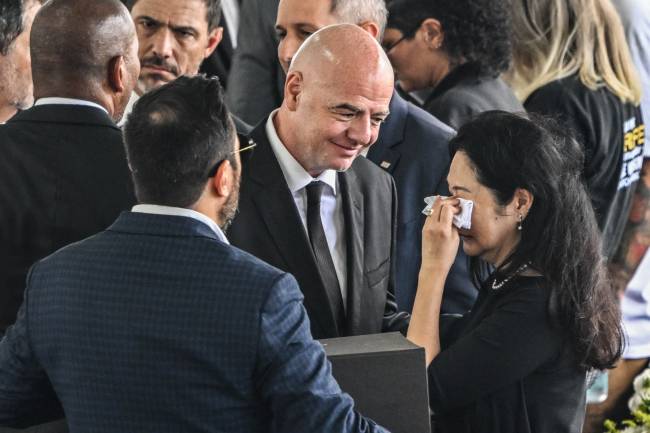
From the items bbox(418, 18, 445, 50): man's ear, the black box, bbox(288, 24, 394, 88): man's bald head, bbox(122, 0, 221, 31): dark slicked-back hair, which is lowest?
the black box

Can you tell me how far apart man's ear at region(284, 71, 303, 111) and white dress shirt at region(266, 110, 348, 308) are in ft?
0.26

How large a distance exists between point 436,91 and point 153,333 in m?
2.36

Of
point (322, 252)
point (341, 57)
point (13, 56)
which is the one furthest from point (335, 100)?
point (13, 56)

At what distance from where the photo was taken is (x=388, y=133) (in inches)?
141

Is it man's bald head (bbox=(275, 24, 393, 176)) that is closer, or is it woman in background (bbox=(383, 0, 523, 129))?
man's bald head (bbox=(275, 24, 393, 176))

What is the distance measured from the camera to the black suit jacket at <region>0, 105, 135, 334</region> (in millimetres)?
2602

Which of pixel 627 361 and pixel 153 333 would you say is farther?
pixel 627 361

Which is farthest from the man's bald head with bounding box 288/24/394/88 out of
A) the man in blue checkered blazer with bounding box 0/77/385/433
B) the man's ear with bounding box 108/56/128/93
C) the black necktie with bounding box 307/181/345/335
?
the man in blue checkered blazer with bounding box 0/77/385/433

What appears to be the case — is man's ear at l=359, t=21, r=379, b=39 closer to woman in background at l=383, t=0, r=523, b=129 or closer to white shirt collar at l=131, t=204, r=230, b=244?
woman in background at l=383, t=0, r=523, b=129

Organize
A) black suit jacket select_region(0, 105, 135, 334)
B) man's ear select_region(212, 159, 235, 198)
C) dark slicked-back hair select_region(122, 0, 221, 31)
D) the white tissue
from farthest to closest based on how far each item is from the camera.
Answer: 1. dark slicked-back hair select_region(122, 0, 221, 31)
2. the white tissue
3. black suit jacket select_region(0, 105, 135, 334)
4. man's ear select_region(212, 159, 235, 198)

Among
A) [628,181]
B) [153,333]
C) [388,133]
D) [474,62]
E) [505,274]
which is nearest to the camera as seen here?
[153,333]

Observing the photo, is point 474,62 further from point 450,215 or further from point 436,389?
point 436,389

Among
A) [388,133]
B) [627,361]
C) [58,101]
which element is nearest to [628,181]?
[627,361]

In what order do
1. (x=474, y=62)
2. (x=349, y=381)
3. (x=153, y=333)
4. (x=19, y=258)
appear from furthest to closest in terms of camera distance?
(x=474, y=62)
(x=19, y=258)
(x=349, y=381)
(x=153, y=333)
